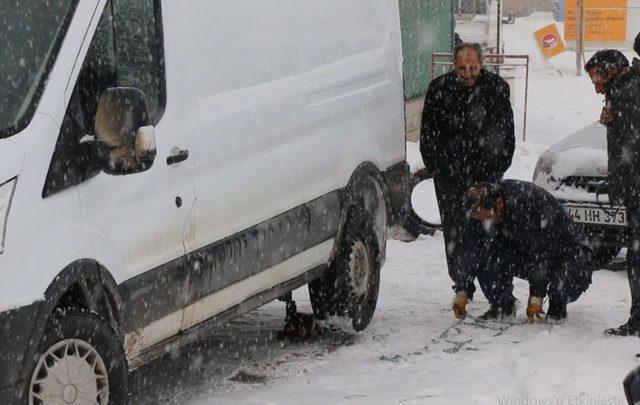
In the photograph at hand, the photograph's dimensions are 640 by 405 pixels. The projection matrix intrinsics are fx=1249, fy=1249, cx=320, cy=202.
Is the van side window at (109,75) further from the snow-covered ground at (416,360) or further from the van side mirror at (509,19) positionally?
the van side mirror at (509,19)

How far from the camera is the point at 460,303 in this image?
26.1 ft

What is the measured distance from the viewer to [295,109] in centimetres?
691

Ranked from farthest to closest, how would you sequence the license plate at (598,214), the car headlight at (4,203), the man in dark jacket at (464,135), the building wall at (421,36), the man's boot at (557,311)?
the building wall at (421,36)
the license plate at (598,214)
the man in dark jacket at (464,135)
the man's boot at (557,311)
the car headlight at (4,203)

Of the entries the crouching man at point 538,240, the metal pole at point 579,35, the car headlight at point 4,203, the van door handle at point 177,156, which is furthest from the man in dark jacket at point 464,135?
the metal pole at point 579,35

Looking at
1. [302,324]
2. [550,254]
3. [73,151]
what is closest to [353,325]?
[302,324]

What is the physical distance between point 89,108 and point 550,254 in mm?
3684

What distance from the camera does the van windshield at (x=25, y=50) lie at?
483 centimetres

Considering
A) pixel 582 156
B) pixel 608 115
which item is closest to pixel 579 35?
pixel 582 156

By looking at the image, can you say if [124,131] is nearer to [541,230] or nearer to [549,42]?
[541,230]

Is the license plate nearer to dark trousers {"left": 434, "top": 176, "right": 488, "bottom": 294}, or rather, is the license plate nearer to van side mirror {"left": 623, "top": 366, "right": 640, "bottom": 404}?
dark trousers {"left": 434, "top": 176, "right": 488, "bottom": 294}

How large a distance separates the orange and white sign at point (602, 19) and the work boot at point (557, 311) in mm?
26712

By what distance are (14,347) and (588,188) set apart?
5.87m

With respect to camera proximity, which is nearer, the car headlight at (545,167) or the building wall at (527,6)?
the car headlight at (545,167)

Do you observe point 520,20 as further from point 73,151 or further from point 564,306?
point 73,151
